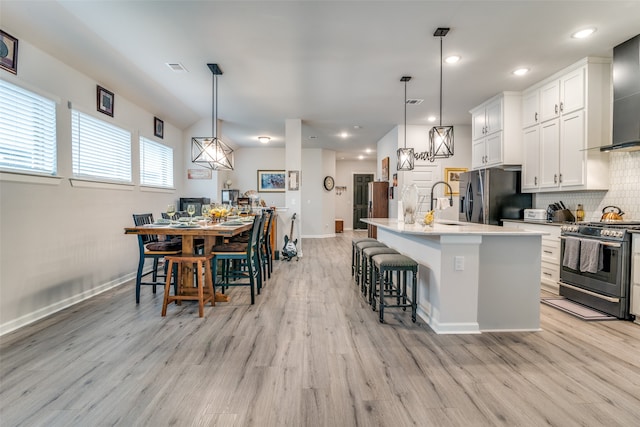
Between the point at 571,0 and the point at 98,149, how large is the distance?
5165mm

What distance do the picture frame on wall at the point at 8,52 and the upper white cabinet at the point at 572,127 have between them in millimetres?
5857

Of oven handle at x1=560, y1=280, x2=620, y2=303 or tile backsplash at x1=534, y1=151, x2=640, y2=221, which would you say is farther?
tile backsplash at x1=534, y1=151, x2=640, y2=221

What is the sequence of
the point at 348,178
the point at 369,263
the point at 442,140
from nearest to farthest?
the point at 369,263, the point at 442,140, the point at 348,178

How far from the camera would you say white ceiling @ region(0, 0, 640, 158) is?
264 centimetres

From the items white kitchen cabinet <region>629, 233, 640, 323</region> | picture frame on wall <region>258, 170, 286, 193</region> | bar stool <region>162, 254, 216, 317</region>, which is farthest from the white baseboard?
white kitchen cabinet <region>629, 233, 640, 323</region>

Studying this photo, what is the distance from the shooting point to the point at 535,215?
4.41m

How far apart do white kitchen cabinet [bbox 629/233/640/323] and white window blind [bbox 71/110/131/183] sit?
5.76 m

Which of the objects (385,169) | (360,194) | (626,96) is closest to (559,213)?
(626,96)

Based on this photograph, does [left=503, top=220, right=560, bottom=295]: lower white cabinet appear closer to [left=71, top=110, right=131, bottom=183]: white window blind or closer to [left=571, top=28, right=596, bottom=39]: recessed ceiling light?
[left=571, top=28, right=596, bottom=39]: recessed ceiling light

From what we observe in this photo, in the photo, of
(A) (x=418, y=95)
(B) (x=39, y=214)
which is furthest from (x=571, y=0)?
(B) (x=39, y=214)

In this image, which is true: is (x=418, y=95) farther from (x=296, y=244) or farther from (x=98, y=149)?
(x=98, y=149)

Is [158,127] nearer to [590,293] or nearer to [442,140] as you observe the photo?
[442,140]

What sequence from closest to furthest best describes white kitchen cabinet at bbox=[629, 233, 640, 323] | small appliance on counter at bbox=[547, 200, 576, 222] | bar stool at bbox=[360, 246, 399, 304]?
white kitchen cabinet at bbox=[629, 233, 640, 323], bar stool at bbox=[360, 246, 399, 304], small appliance on counter at bbox=[547, 200, 576, 222]

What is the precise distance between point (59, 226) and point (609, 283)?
18.4ft
